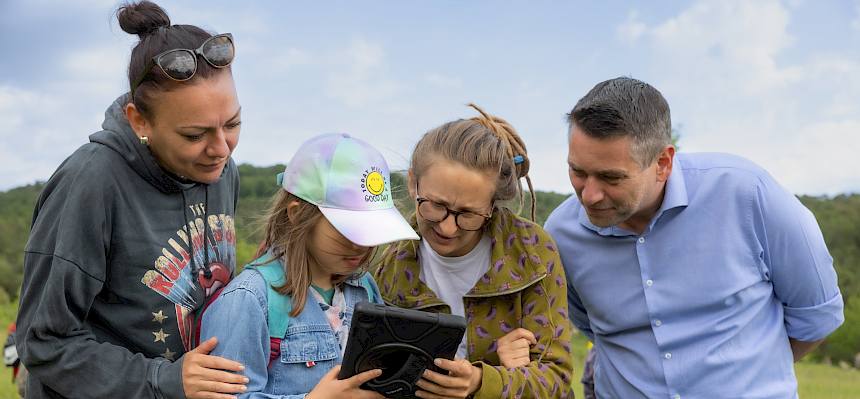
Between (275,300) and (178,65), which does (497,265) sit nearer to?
(275,300)

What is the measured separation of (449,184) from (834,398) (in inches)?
330

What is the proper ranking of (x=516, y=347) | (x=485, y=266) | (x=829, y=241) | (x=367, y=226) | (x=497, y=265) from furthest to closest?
(x=829, y=241) → (x=485, y=266) → (x=497, y=265) → (x=516, y=347) → (x=367, y=226)

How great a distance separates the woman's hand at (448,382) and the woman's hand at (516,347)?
0.25 m

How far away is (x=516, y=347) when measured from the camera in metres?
3.42

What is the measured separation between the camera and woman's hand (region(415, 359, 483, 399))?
3025mm

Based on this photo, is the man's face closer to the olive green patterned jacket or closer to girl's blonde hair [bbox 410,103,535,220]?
girl's blonde hair [bbox 410,103,535,220]

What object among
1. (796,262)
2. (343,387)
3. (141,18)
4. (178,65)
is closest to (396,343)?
(343,387)

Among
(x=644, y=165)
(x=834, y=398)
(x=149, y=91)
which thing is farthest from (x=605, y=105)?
(x=834, y=398)

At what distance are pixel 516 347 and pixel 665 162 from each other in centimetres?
116

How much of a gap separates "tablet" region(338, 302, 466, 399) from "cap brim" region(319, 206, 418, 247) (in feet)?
0.96

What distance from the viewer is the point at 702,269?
159 inches

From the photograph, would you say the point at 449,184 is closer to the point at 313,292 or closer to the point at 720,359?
the point at 313,292

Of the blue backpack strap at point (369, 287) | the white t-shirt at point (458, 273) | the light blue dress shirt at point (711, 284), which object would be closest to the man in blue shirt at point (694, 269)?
the light blue dress shirt at point (711, 284)

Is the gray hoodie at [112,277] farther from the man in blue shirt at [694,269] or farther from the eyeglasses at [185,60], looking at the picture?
the man in blue shirt at [694,269]
